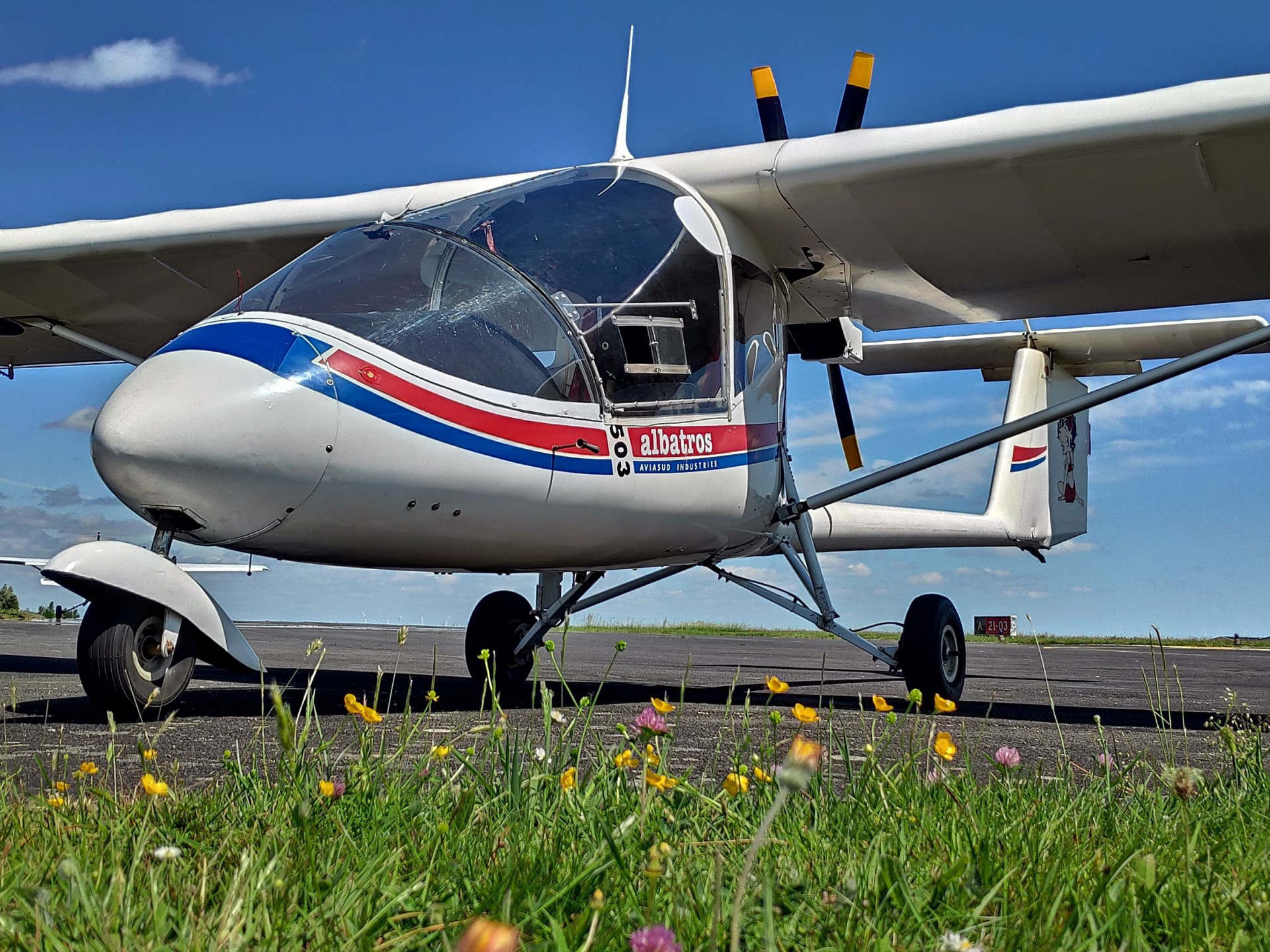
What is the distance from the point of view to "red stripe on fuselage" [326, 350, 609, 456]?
15.1ft

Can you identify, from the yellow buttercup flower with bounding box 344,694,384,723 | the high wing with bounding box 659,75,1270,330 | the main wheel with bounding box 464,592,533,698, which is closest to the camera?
the yellow buttercup flower with bounding box 344,694,384,723

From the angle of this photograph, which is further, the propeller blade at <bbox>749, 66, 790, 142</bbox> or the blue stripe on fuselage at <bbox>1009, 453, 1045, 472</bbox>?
the blue stripe on fuselage at <bbox>1009, 453, 1045, 472</bbox>

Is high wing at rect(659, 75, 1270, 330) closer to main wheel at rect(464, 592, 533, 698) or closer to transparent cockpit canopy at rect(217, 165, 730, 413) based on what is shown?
transparent cockpit canopy at rect(217, 165, 730, 413)

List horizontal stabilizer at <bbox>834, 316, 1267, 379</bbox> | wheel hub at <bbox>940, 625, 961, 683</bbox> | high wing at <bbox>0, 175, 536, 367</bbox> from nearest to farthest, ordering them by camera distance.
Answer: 1. wheel hub at <bbox>940, 625, 961, 683</bbox>
2. high wing at <bbox>0, 175, 536, 367</bbox>
3. horizontal stabilizer at <bbox>834, 316, 1267, 379</bbox>

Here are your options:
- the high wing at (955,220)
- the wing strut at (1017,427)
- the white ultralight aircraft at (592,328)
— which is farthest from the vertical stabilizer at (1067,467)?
the wing strut at (1017,427)

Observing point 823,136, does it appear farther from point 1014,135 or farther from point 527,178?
point 527,178

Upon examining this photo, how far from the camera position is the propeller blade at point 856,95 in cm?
756

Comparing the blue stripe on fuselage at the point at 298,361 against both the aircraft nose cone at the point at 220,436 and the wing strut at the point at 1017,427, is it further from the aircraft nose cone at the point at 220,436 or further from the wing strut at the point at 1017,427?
the wing strut at the point at 1017,427

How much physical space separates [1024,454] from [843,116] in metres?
4.95

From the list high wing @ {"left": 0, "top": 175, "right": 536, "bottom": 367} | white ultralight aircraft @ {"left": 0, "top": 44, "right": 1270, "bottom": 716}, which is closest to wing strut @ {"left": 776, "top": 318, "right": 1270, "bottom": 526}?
white ultralight aircraft @ {"left": 0, "top": 44, "right": 1270, "bottom": 716}

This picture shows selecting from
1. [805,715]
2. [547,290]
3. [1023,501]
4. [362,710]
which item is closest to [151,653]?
[547,290]

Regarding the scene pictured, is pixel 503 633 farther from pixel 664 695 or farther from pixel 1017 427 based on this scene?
pixel 1017 427

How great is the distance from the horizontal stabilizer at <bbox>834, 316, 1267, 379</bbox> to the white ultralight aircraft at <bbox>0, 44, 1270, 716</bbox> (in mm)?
376

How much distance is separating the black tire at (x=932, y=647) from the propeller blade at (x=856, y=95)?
3.14 m
